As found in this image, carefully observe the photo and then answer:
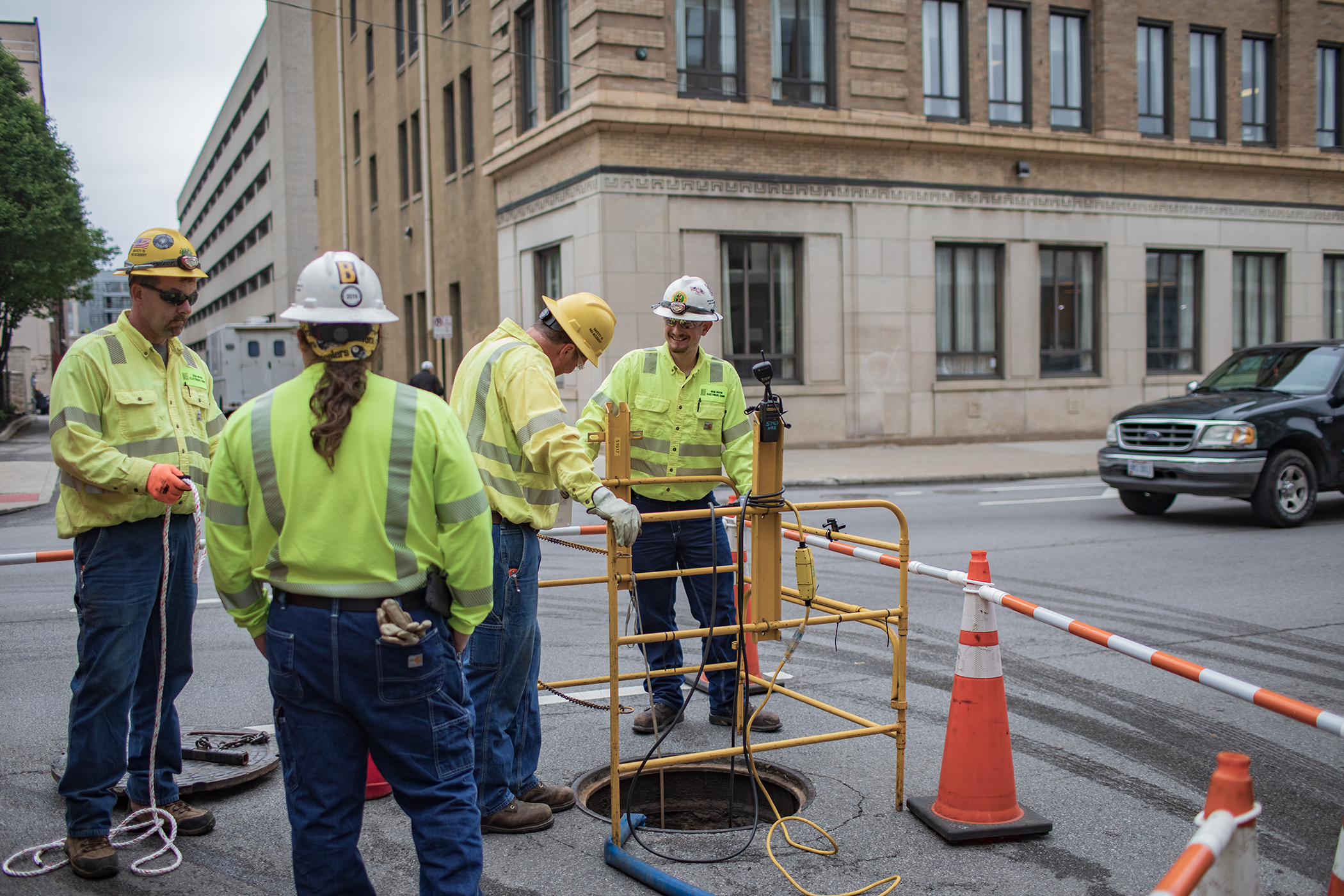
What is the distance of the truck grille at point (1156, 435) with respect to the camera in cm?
1152

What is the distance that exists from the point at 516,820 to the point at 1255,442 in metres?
9.85

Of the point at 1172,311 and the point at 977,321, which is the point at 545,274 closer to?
the point at 977,321

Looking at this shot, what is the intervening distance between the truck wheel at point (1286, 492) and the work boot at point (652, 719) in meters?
8.50

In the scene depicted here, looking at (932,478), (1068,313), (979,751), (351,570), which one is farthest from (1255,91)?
(351,570)

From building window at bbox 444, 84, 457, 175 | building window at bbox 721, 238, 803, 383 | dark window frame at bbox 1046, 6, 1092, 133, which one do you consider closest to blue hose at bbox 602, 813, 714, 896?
building window at bbox 721, 238, 803, 383

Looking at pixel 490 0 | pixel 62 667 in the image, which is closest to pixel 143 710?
pixel 62 667

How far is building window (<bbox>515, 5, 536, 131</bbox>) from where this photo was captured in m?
22.4

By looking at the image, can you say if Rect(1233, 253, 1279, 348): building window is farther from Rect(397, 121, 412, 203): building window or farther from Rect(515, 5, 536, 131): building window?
Rect(397, 121, 412, 203): building window

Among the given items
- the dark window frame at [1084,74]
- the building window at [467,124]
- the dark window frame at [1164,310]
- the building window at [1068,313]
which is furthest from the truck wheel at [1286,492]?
the building window at [467,124]

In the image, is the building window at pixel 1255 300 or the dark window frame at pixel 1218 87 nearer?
the dark window frame at pixel 1218 87

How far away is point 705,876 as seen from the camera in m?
3.67

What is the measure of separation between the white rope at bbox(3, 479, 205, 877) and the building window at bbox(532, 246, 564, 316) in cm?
1814

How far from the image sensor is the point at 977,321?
73.3ft

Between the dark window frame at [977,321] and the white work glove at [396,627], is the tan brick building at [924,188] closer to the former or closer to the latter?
the dark window frame at [977,321]
